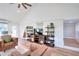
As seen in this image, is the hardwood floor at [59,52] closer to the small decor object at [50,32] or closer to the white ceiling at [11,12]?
the small decor object at [50,32]

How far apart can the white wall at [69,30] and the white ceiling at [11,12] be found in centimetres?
99

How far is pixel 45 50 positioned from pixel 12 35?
820 mm

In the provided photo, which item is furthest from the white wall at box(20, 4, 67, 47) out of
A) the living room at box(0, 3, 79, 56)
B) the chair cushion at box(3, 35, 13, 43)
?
the chair cushion at box(3, 35, 13, 43)

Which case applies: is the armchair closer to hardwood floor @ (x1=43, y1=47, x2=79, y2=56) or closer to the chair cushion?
the chair cushion

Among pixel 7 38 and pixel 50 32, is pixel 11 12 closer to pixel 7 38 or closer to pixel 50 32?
pixel 7 38

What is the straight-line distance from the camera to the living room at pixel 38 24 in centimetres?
225

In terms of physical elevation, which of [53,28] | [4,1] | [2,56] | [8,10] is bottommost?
[2,56]

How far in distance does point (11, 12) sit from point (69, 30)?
4.53ft

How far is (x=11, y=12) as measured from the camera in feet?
7.55

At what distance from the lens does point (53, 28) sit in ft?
7.63

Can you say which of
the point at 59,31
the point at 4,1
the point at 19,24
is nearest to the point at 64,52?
the point at 59,31

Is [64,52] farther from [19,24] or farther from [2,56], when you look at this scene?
[2,56]

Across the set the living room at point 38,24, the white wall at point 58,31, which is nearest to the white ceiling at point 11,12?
the living room at point 38,24

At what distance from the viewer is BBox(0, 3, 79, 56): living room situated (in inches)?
88.4
